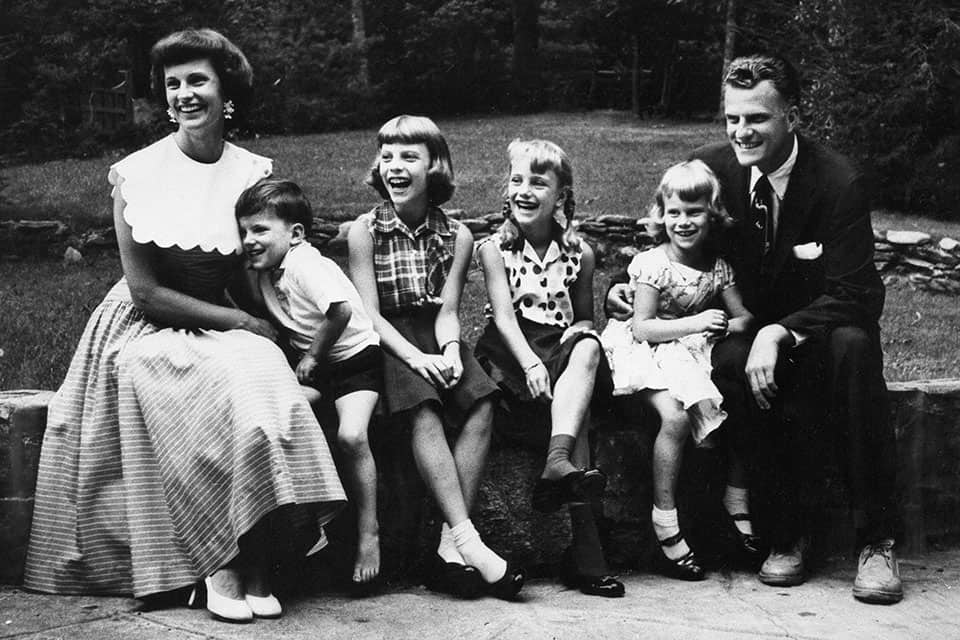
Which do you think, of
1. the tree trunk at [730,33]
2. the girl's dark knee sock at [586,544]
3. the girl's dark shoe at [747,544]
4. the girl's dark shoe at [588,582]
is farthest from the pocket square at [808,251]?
the tree trunk at [730,33]

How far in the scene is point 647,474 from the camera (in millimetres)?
3770

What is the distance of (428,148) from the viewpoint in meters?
3.68

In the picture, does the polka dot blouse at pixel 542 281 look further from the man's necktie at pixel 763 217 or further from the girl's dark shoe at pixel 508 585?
the girl's dark shoe at pixel 508 585

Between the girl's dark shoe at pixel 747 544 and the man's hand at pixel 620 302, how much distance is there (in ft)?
2.50

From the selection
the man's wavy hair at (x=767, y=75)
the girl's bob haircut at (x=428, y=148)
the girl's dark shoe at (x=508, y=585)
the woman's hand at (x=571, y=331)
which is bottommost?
the girl's dark shoe at (x=508, y=585)

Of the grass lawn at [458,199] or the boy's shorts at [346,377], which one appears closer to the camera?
the boy's shorts at [346,377]

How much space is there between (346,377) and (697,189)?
1.30 meters

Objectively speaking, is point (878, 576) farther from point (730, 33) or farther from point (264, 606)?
point (730, 33)

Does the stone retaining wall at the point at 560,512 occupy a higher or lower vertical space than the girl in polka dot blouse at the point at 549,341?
lower

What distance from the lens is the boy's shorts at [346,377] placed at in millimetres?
3416

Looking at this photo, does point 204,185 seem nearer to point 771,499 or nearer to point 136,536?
point 136,536

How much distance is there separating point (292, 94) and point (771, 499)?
1167 cm

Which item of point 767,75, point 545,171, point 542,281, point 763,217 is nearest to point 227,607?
point 542,281

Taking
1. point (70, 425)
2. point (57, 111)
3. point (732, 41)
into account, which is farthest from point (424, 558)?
point (732, 41)
